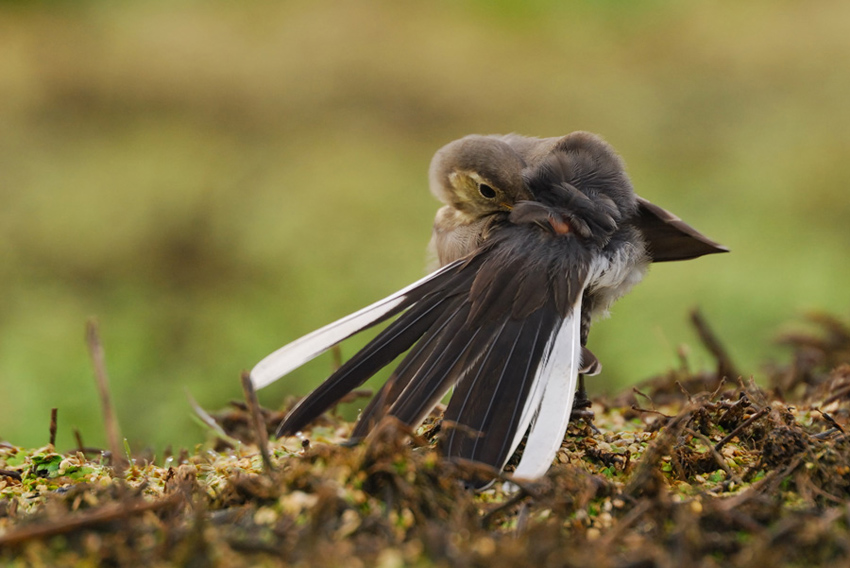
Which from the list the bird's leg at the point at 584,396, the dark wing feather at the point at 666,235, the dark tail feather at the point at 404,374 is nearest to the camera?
the dark tail feather at the point at 404,374

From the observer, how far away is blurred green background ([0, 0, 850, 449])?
6.70m

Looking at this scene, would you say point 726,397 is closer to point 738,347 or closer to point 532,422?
point 532,422

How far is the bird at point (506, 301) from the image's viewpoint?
91.1 inches

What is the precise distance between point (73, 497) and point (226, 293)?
584 centimetres

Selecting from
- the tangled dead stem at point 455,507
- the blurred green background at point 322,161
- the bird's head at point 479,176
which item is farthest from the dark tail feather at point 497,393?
the blurred green background at point 322,161

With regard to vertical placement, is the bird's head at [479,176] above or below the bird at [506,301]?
above

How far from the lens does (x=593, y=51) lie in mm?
11906

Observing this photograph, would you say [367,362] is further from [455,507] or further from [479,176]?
[479,176]

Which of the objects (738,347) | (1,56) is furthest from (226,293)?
(1,56)

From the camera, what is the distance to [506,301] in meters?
2.76

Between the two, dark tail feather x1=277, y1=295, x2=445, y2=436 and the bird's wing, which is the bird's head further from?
dark tail feather x1=277, y1=295, x2=445, y2=436

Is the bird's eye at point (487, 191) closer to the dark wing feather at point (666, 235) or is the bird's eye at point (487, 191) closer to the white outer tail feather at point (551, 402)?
the dark wing feather at point (666, 235)

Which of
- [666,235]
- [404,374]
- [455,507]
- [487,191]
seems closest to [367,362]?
[404,374]

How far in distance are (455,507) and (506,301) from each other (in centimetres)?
100
